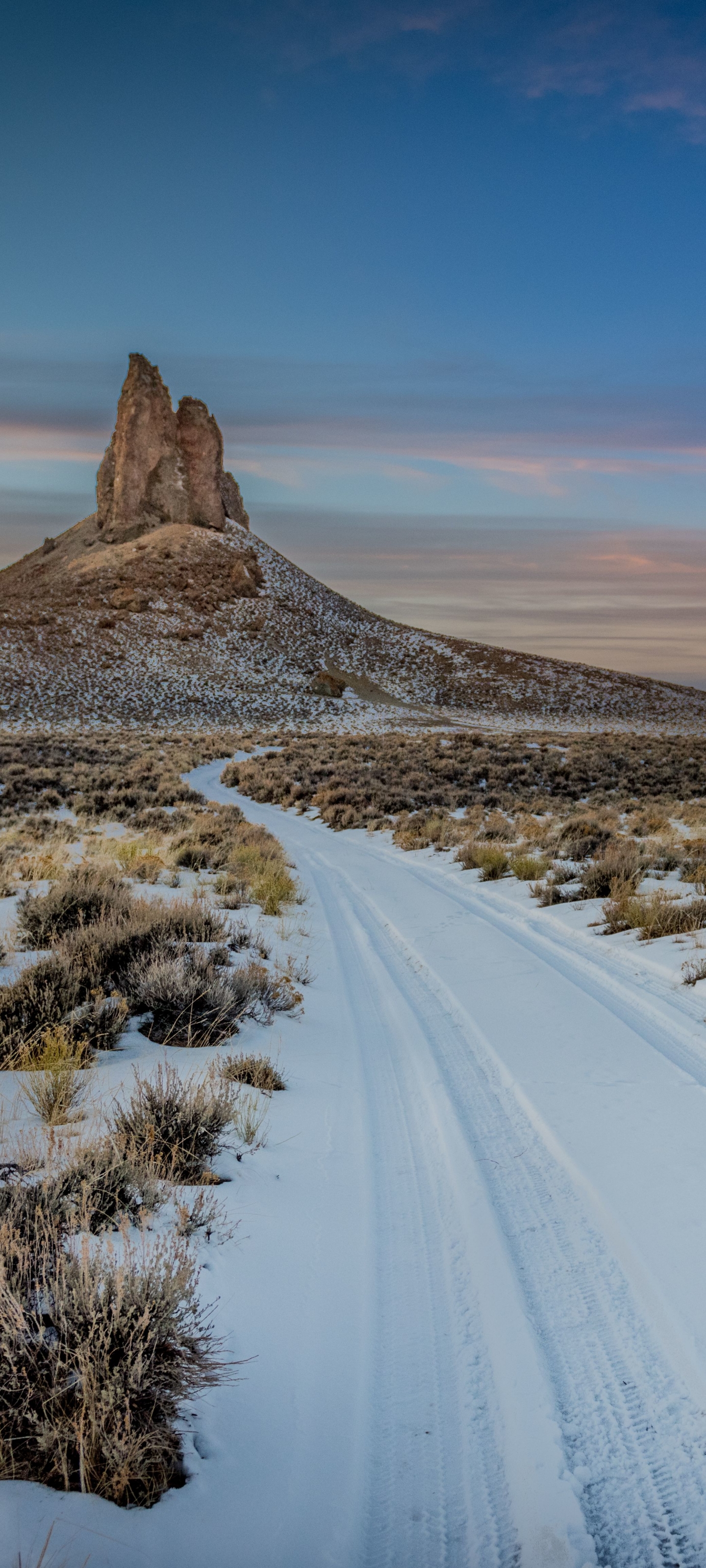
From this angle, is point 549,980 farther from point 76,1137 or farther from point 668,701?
point 668,701

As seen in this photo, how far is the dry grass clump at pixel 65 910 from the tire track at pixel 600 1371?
4.02 meters

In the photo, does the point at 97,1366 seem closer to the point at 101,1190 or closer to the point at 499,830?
the point at 101,1190

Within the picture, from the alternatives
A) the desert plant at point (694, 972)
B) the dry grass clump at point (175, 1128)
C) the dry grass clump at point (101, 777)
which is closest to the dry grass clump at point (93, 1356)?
the dry grass clump at point (175, 1128)

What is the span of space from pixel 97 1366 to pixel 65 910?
17.8 feet

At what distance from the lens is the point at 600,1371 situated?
2494 millimetres

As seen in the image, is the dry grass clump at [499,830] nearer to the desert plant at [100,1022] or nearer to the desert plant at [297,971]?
the desert plant at [297,971]

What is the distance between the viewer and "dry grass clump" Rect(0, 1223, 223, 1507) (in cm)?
192

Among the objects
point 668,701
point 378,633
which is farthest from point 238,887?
point 378,633

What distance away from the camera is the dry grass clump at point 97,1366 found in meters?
1.92

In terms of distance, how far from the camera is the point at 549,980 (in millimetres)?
6355

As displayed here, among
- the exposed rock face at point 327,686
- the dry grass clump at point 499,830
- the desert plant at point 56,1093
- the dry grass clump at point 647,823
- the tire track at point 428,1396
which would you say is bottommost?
the tire track at point 428,1396

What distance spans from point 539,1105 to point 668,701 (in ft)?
284

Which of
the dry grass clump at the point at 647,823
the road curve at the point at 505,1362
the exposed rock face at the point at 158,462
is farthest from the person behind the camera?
the exposed rock face at the point at 158,462

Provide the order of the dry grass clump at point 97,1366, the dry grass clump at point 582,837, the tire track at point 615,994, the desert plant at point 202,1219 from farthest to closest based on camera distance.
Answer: the dry grass clump at point 582,837 → the tire track at point 615,994 → the desert plant at point 202,1219 → the dry grass clump at point 97,1366
